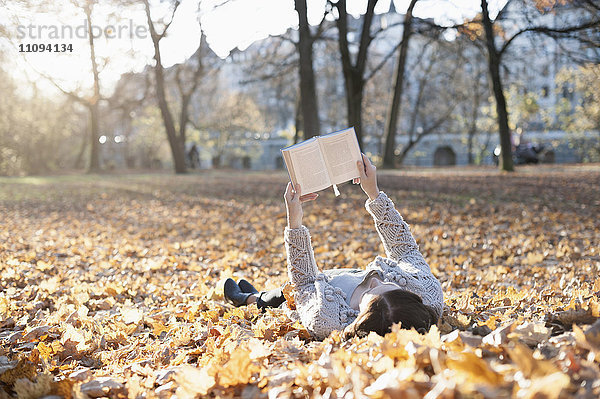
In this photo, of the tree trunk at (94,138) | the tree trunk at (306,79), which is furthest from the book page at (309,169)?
the tree trunk at (94,138)

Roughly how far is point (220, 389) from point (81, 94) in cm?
2881

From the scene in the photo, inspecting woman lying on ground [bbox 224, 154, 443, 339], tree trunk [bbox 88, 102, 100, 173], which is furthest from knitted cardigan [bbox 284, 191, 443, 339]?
tree trunk [bbox 88, 102, 100, 173]

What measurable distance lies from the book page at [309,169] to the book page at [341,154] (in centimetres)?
5

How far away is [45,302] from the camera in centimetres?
434

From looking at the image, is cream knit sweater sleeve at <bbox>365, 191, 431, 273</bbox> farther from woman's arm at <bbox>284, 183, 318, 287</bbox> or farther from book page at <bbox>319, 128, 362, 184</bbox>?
woman's arm at <bbox>284, 183, 318, 287</bbox>

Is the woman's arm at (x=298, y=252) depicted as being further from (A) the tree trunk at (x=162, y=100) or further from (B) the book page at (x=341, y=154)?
(A) the tree trunk at (x=162, y=100)

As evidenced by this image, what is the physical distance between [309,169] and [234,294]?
1393mm

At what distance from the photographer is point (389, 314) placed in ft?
8.21

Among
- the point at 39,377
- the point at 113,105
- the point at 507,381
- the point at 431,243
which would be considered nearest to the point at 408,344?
the point at 507,381

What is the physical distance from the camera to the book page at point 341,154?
3.28m

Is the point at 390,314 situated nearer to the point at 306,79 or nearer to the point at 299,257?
the point at 299,257

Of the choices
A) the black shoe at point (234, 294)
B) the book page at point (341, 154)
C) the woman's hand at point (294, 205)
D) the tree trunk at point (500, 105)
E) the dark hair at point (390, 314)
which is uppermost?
the tree trunk at point (500, 105)

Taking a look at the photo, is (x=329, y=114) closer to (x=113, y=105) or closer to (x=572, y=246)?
(x=113, y=105)

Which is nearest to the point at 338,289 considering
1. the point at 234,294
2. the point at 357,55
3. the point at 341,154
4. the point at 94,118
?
the point at 341,154
